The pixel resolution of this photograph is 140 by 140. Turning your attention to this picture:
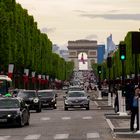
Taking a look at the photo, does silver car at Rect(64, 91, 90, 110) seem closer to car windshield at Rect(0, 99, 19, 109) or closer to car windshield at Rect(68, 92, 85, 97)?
car windshield at Rect(68, 92, 85, 97)

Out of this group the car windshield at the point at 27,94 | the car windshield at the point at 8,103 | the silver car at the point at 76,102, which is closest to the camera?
the car windshield at the point at 8,103

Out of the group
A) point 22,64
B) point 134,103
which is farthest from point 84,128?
point 22,64

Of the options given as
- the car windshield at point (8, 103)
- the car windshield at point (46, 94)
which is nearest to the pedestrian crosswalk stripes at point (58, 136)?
the car windshield at point (8, 103)

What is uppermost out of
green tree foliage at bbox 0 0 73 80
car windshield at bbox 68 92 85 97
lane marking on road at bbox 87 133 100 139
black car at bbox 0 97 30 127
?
green tree foliage at bbox 0 0 73 80

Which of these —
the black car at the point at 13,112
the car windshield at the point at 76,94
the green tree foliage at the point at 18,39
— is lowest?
the black car at the point at 13,112

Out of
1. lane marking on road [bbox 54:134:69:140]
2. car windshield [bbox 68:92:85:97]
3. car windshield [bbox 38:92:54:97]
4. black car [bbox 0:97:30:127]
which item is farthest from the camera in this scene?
car windshield [bbox 38:92:54:97]

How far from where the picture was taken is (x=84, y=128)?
3506 cm

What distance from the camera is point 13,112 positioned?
36.0m

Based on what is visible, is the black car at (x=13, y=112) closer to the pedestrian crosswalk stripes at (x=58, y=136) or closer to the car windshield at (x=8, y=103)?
the car windshield at (x=8, y=103)

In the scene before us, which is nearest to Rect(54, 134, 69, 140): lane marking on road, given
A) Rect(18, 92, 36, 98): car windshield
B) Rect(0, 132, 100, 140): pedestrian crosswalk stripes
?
Rect(0, 132, 100, 140): pedestrian crosswalk stripes

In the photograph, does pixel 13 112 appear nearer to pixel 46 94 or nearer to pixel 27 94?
pixel 27 94

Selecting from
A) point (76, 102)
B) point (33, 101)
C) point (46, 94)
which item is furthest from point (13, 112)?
point (46, 94)

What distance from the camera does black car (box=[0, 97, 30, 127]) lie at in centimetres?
3597

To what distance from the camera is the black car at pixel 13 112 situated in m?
36.0
